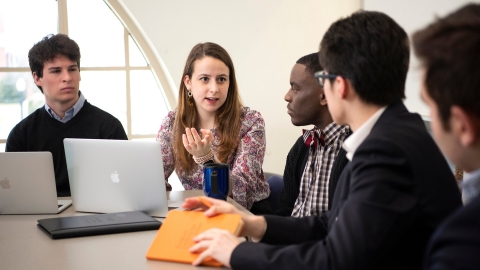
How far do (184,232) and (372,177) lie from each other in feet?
1.80

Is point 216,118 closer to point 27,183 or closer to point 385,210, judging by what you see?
point 27,183

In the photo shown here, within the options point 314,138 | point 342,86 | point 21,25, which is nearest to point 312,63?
point 314,138

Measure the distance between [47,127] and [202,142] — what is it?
40.3 inches

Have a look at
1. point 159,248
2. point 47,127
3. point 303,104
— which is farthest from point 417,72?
point 47,127

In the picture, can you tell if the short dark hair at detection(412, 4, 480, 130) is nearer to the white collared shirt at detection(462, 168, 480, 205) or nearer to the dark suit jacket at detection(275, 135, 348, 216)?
the white collared shirt at detection(462, 168, 480, 205)

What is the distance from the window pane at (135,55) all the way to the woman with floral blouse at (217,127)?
1538mm

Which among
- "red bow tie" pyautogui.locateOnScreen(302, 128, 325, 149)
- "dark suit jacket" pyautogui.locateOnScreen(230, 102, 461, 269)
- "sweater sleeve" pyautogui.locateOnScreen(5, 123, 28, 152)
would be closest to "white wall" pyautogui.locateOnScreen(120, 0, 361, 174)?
"sweater sleeve" pyautogui.locateOnScreen(5, 123, 28, 152)

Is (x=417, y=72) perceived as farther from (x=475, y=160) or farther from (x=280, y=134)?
(x=280, y=134)

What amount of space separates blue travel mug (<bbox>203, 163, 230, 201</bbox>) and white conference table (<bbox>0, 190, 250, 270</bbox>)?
0.87 feet

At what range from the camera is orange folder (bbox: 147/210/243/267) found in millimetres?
1435

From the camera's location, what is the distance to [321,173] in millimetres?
2182

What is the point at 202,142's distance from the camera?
7.53 ft

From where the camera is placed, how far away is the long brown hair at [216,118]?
265 centimetres

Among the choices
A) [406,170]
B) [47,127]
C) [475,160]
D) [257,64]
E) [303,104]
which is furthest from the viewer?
[257,64]
